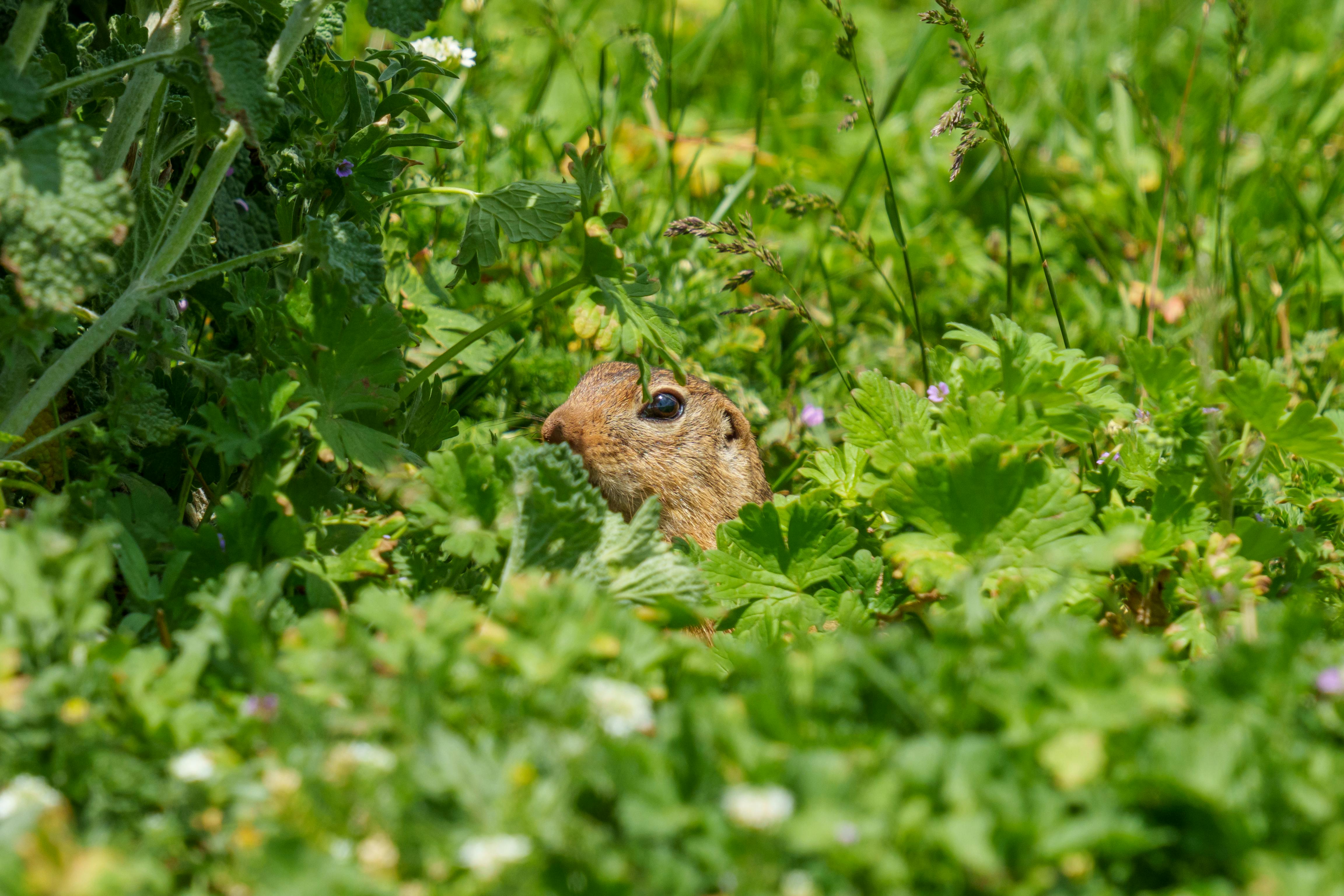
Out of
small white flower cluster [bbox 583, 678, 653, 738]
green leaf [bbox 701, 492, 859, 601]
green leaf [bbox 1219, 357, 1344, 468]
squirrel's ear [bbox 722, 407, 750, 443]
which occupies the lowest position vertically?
→ small white flower cluster [bbox 583, 678, 653, 738]

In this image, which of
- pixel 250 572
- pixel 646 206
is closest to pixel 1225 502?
pixel 250 572

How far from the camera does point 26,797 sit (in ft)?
5.18

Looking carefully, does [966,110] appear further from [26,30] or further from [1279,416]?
[26,30]

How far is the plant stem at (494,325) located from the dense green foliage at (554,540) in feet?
0.16

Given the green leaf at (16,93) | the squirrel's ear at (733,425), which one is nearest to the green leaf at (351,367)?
the green leaf at (16,93)

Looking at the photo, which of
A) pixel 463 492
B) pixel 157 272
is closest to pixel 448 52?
pixel 157 272

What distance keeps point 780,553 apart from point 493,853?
136 cm

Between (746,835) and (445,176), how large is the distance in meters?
2.77

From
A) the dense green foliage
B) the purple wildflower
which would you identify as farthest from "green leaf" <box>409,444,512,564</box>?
the purple wildflower

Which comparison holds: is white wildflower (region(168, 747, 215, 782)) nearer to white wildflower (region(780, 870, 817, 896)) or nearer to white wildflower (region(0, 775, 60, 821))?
white wildflower (region(0, 775, 60, 821))

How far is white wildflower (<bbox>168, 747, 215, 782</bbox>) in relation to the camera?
5.31 feet

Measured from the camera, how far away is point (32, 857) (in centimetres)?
137

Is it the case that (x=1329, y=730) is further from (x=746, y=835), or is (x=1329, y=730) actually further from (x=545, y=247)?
(x=545, y=247)

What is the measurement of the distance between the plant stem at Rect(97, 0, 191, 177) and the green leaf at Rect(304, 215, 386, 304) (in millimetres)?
410
